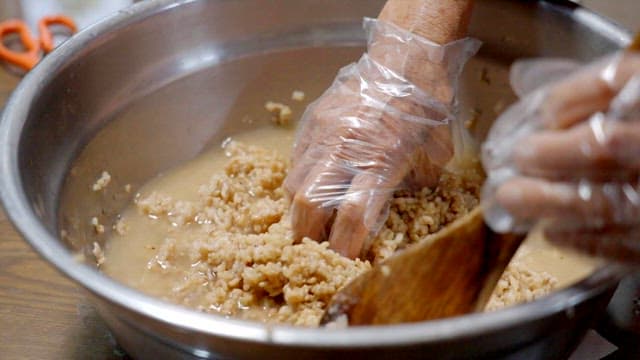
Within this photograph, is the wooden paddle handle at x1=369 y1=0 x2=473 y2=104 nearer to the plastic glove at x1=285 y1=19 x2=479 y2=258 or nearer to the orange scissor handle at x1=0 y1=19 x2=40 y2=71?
the plastic glove at x1=285 y1=19 x2=479 y2=258

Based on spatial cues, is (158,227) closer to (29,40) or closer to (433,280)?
(433,280)

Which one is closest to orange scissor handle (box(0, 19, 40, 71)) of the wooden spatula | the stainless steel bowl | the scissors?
the scissors

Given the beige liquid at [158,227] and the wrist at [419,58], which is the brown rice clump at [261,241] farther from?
the wrist at [419,58]

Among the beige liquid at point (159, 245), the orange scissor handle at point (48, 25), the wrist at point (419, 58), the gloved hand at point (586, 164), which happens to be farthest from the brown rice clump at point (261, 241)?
the orange scissor handle at point (48, 25)

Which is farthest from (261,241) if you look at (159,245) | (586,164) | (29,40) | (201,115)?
(29,40)

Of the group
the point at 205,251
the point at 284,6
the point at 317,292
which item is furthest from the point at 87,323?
the point at 284,6
